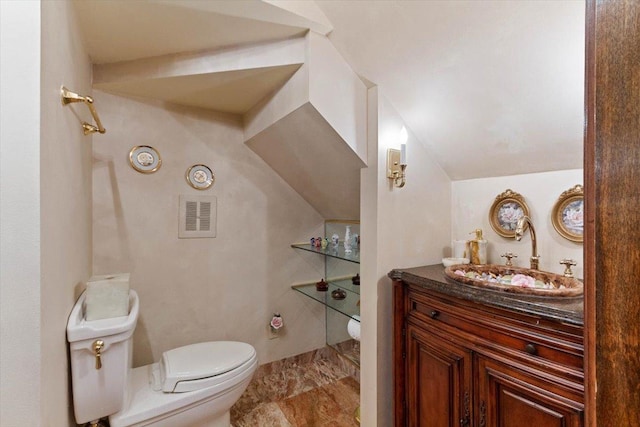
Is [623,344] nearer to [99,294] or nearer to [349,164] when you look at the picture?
[349,164]

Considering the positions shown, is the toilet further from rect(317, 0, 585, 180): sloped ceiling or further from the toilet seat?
rect(317, 0, 585, 180): sloped ceiling

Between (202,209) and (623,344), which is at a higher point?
(202,209)

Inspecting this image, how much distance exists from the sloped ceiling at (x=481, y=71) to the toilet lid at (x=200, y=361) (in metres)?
1.69

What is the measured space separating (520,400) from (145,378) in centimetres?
178

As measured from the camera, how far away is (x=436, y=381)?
3.87 ft

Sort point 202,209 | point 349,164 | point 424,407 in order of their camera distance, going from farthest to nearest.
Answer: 1. point 202,209
2. point 349,164
3. point 424,407

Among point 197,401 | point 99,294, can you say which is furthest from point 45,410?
point 197,401

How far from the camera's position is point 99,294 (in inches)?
44.8

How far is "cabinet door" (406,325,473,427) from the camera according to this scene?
106 centimetres

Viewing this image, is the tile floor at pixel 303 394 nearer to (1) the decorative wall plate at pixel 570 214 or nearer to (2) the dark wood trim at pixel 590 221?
(1) the decorative wall plate at pixel 570 214

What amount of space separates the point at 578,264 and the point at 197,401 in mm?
1919

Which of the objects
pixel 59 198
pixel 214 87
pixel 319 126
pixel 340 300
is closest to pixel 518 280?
pixel 319 126

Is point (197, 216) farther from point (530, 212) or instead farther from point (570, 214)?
point (570, 214)

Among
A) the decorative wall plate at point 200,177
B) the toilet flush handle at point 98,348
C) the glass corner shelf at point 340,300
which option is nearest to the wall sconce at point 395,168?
the glass corner shelf at point 340,300
